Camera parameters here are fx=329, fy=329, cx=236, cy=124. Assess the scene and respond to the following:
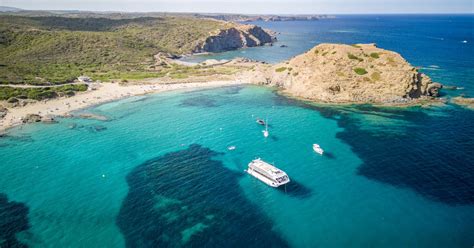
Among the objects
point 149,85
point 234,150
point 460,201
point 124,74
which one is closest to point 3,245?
point 234,150

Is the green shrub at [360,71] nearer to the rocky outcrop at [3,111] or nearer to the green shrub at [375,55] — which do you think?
the green shrub at [375,55]

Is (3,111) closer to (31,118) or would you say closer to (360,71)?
(31,118)

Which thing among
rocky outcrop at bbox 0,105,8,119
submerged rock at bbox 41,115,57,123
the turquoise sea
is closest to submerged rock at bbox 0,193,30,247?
the turquoise sea

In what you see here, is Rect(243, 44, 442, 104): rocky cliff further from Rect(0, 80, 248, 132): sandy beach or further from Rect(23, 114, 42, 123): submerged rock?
Rect(23, 114, 42, 123): submerged rock

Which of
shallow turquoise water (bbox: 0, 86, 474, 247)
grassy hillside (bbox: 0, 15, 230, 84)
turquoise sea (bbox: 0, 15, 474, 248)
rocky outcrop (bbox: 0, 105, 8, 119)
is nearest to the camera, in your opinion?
shallow turquoise water (bbox: 0, 86, 474, 247)

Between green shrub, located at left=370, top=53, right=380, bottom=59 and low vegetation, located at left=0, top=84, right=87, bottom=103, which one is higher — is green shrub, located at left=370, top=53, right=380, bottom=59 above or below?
above

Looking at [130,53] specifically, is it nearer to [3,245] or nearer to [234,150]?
[234,150]
